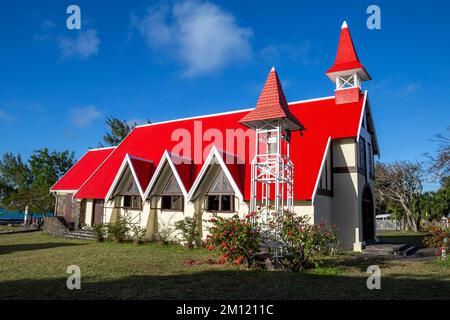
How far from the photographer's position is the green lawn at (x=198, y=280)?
26.0 feet

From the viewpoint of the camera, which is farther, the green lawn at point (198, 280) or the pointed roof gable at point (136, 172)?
the pointed roof gable at point (136, 172)

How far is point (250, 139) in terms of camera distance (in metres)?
21.0

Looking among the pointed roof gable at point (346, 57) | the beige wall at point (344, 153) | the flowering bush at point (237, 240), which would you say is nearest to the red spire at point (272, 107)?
the flowering bush at point (237, 240)

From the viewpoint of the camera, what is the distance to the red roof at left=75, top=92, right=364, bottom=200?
18016mm

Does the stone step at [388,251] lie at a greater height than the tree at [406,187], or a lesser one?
lesser

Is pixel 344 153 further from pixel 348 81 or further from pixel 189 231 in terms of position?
pixel 189 231

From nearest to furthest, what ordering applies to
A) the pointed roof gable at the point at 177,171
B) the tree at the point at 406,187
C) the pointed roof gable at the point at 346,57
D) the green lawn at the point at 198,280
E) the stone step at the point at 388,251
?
the green lawn at the point at 198,280, the stone step at the point at 388,251, the pointed roof gable at the point at 177,171, the pointed roof gable at the point at 346,57, the tree at the point at 406,187

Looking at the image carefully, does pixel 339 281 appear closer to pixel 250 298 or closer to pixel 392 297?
pixel 392 297

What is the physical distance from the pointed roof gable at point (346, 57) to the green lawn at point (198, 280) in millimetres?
12215

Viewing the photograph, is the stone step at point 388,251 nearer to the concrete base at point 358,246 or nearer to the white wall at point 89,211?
the concrete base at point 358,246

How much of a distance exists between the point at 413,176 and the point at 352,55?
25148 mm

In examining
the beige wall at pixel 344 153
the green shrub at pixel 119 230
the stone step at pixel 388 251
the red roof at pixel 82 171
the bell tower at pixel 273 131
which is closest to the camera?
the bell tower at pixel 273 131

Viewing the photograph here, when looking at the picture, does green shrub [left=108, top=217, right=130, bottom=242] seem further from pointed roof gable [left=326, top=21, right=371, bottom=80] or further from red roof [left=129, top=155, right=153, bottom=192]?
pointed roof gable [left=326, top=21, right=371, bottom=80]
